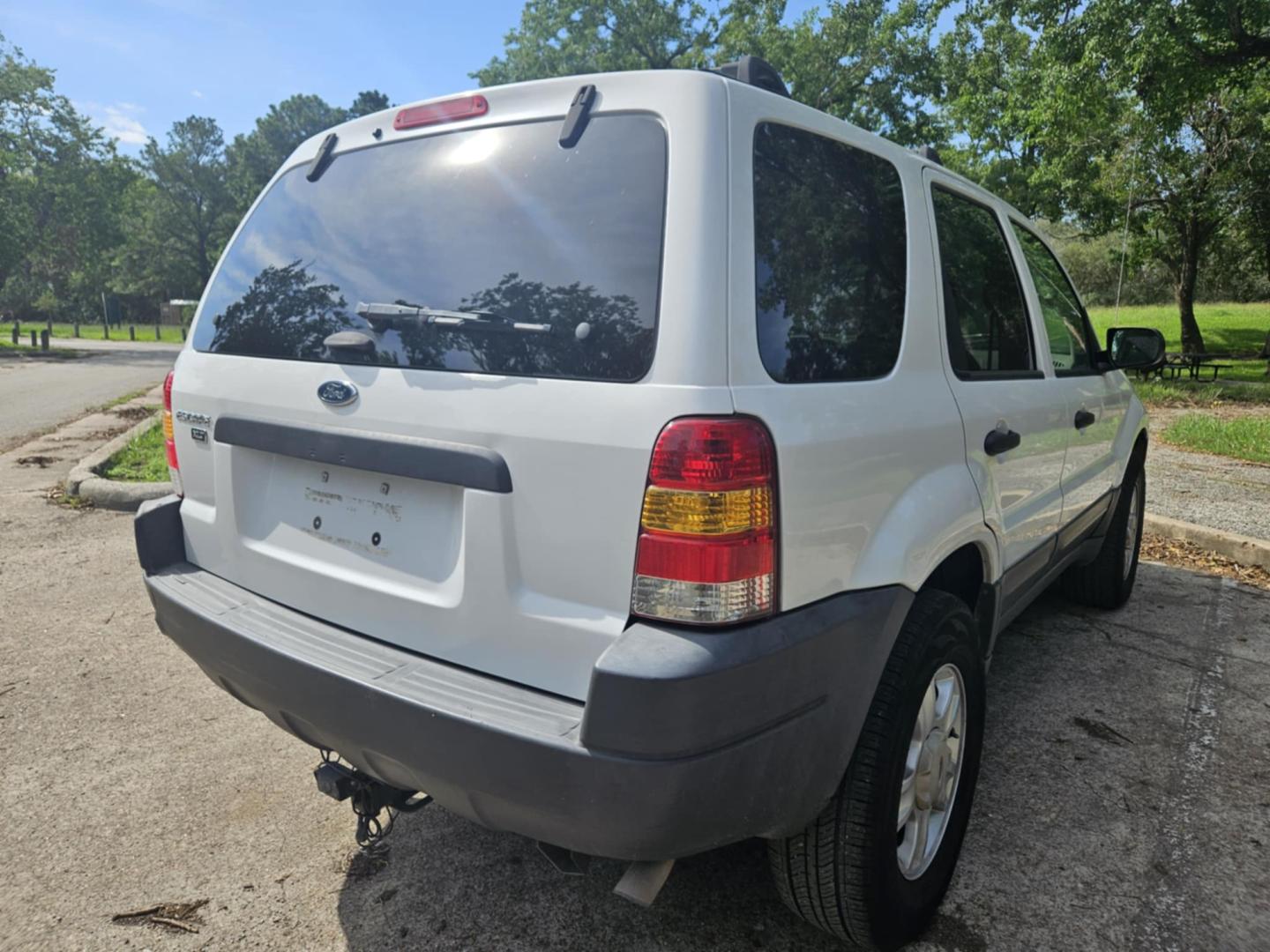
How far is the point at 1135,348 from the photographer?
3801 millimetres

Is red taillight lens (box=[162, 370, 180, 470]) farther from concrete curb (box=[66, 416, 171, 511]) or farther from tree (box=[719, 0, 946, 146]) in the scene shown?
tree (box=[719, 0, 946, 146])

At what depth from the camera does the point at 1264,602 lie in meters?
4.70

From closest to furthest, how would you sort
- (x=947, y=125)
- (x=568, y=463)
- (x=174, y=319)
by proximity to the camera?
(x=568, y=463), (x=947, y=125), (x=174, y=319)

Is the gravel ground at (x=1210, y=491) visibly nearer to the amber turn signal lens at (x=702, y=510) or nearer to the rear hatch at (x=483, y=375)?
the amber turn signal lens at (x=702, y=510)

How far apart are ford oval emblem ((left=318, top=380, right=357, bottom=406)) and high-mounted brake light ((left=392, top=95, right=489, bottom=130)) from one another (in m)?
0.69

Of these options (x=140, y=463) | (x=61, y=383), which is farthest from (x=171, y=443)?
(x=61, y=383)

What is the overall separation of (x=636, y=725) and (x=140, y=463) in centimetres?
756

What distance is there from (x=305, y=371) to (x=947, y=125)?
2647cm

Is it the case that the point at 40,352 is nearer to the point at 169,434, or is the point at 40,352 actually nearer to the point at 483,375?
the point at 169,434

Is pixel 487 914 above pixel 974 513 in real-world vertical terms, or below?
below

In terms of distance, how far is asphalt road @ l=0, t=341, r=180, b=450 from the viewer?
36.4 feet

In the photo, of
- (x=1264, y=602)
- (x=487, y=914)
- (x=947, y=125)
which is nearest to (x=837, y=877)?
(x=487, y=914)

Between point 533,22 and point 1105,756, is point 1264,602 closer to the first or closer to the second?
point 1105,756

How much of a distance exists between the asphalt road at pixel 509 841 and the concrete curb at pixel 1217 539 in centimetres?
179
